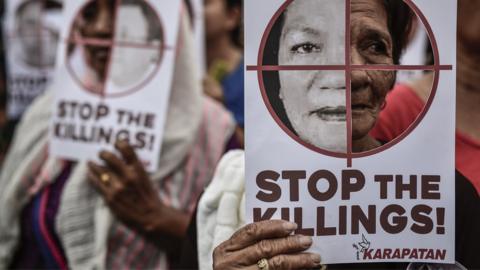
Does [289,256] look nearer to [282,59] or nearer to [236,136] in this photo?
[282,59]

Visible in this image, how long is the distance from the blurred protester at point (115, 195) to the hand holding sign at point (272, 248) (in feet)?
2.47

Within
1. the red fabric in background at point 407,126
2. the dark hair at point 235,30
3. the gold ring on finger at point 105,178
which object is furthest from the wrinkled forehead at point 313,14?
the dark hair at point 235,30

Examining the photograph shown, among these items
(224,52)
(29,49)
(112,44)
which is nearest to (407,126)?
(112,44)

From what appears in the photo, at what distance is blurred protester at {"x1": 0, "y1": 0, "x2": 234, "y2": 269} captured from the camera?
1.92 m

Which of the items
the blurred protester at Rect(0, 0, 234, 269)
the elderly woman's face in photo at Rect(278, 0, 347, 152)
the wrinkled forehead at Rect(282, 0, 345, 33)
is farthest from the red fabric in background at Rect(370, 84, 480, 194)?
the blurred protester at Rect(0, 0, 234, 269)

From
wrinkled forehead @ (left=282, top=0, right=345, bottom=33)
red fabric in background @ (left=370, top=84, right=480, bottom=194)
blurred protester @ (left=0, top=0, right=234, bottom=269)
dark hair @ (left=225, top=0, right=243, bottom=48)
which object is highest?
dark hair @ (left=225, top=0, right=243, bottom=48)

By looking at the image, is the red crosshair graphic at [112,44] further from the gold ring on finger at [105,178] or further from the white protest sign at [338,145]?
the white protest sign at [338,145]

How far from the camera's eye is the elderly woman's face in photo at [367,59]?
1157 mm

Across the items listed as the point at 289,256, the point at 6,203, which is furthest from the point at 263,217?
the point at 6,203

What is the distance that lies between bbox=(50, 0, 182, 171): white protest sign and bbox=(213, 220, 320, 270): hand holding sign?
775mm

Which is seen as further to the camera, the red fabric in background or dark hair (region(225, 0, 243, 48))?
dark hair (region(225, 0, 243, 48))

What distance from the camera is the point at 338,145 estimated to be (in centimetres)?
115

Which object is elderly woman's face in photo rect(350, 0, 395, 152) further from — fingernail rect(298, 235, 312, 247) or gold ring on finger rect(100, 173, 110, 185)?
gold ring on finger rect(100, 173, 110, 185)

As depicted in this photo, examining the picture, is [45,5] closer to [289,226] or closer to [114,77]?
[114,77]
